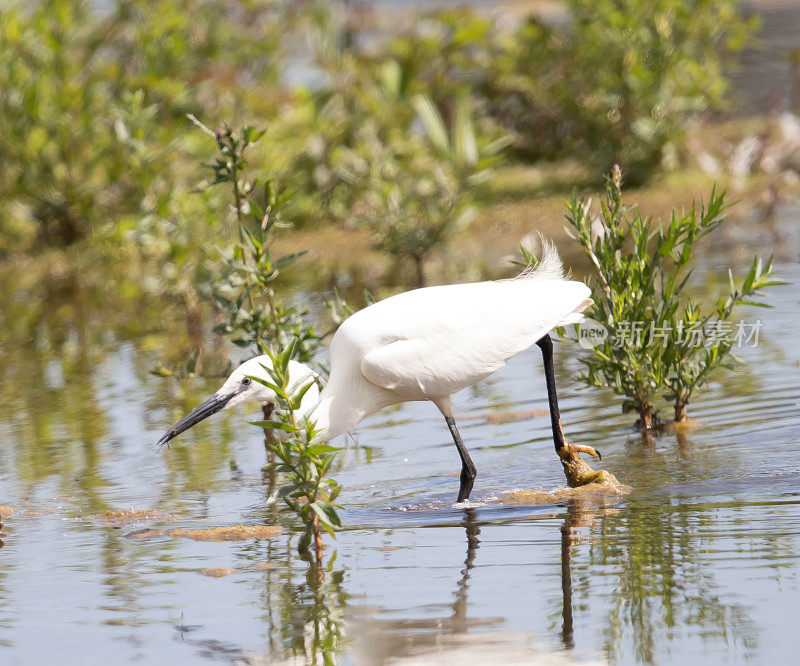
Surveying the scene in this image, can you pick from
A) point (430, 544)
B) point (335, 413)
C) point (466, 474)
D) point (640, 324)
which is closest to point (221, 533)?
point (335, 413)

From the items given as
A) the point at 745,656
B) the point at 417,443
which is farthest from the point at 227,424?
the point at 745,656

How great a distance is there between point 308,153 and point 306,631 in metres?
10.6

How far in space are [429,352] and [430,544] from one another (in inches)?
38.8

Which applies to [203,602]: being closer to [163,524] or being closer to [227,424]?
[163,524]

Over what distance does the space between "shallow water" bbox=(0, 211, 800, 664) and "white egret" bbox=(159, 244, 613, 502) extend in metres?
0.43

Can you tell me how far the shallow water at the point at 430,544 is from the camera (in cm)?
410

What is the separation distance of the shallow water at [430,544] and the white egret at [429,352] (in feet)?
1.41

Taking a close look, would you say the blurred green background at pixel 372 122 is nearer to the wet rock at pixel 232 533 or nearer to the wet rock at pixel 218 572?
the wet rock at pixel 232 533

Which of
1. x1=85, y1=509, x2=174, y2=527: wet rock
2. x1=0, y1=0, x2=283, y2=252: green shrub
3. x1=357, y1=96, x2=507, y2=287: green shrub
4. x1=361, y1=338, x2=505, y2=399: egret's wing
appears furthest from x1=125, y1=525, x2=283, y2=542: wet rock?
x1=0, y1=0, x2=283, y2=252: green shrub

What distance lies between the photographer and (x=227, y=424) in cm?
789

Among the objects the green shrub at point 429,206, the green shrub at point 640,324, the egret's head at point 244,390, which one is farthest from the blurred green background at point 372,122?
the egret's head at point 244,390

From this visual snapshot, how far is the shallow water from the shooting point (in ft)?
13.5

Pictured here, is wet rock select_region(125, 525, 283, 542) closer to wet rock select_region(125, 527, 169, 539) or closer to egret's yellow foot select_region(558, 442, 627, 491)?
wet rock select_region(125, 527, 169, 539)

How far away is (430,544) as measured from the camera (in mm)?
5168
